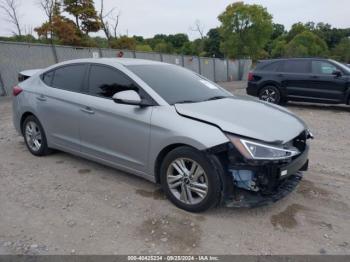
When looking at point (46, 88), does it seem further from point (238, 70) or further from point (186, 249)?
point (238, 70)

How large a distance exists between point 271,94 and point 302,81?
1.03m

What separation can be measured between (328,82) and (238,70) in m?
20.3

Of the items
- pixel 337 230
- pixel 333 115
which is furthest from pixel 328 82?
pixel 337 230

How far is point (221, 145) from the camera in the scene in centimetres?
317

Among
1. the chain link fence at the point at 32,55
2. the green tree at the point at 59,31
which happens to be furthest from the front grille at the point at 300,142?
the green tree at the point at 59,31

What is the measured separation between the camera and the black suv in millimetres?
9945

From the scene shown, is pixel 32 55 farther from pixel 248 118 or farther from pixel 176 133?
pixel 248 118

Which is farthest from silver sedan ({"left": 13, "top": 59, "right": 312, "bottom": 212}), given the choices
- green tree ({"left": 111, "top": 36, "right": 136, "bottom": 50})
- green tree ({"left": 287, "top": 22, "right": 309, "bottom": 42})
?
green tree ({"left": 287, "top": 22, "right": 309, "bottom": 42})

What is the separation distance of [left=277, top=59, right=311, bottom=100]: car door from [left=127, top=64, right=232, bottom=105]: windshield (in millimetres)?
6736

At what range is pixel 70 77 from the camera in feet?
15.6

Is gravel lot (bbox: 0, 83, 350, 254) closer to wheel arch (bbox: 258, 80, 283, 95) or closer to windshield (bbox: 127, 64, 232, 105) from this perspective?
windshield (bbox: 127, 64, 232, 105)

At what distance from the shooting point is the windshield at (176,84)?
3.90 m

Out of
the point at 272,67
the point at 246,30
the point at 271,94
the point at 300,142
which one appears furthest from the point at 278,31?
the point at 300,142

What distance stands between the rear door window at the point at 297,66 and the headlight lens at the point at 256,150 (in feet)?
27.1
